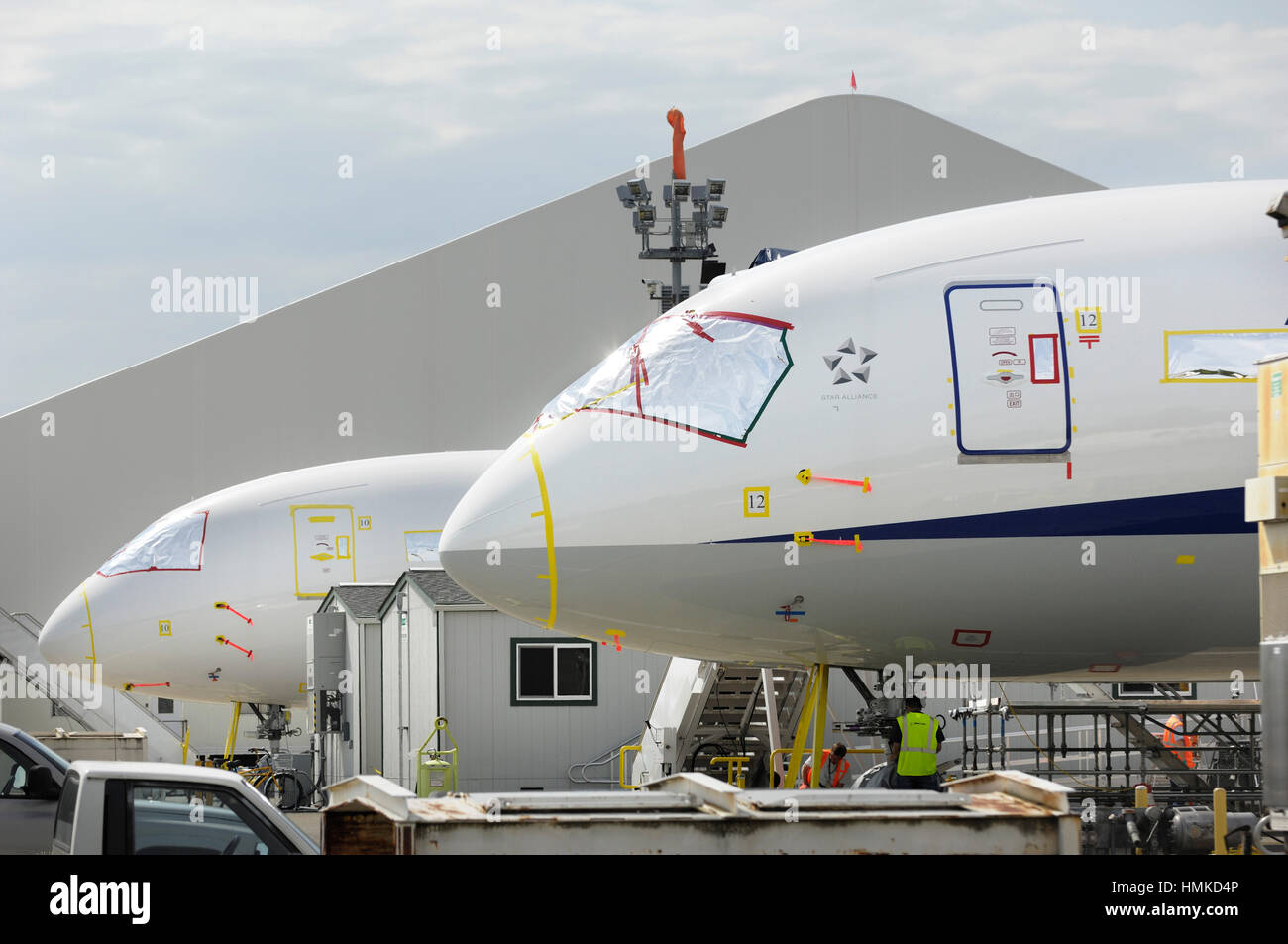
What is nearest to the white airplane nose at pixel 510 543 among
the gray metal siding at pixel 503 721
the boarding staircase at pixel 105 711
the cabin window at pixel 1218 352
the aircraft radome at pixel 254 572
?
the cabin window at pixel 1218 352

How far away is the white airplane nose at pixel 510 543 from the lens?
11.9 m

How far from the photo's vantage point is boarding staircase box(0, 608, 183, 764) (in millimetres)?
Result: 37594

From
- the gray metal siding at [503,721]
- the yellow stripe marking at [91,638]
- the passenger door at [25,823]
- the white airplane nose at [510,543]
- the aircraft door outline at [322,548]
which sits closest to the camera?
the passenger door at [25,823]

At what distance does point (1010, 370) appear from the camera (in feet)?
37.6

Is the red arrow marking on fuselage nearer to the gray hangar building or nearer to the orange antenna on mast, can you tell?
the orange antenna on mast

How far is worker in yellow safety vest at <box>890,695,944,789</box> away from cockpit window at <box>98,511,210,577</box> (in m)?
17.2

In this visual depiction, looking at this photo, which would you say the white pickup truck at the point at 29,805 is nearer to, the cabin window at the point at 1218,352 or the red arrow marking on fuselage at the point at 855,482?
the red arrow marking on fuselage at the point at 855,482

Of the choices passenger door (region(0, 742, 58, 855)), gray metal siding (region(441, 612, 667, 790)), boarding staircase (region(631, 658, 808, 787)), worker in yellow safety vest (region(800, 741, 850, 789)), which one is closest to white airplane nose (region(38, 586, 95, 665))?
gray metal siding (region(441, 612, 667, 790))

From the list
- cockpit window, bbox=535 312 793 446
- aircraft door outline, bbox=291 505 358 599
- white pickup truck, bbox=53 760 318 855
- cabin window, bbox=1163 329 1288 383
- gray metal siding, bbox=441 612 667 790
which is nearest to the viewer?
white pickup truck, bbox=53 760 318 855

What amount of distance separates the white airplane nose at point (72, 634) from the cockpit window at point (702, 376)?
17.5m
